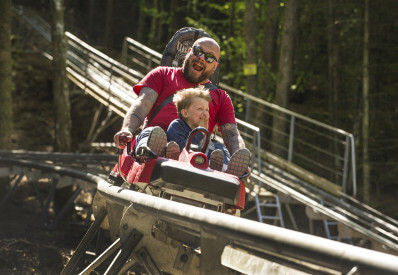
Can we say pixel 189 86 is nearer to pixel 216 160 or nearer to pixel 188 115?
pixel 188 115

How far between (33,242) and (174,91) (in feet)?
9.03

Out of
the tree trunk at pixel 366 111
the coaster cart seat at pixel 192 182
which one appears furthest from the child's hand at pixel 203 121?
the tree trunk at pixel 366 111

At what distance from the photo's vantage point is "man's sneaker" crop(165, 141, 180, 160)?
4105 millimetres

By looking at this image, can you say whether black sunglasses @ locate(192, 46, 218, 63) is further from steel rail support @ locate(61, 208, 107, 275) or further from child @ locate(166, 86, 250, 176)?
steel rail support @ locate(61, 208, 107, 275)

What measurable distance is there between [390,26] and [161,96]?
1301 cm

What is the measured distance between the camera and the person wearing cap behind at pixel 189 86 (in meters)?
4.84

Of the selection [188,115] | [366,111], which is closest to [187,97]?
[188,115]

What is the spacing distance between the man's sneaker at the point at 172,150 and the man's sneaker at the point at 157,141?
5 cm

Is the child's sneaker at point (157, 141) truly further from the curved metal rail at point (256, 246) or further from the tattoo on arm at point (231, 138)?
the tattoo on arm at point (231, 138)

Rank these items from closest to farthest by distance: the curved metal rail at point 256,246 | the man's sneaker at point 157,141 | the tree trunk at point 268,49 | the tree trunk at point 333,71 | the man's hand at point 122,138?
1. the curved metal rail at point 256,246
2. the man's sneaker at point 157,141
3. the man's hand at point 122,138
4. the tree trunk at point 268,49
5. the tree trunk at point 333,71

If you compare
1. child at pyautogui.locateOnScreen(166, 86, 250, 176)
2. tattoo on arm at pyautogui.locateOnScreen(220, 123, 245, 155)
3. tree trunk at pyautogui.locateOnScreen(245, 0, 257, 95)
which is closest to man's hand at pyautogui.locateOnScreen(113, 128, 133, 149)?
child at pyautogui.locateOnScreen(166, 86, 250, 176)

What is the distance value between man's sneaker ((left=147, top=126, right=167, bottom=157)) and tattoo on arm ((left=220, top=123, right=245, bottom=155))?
3.17ft

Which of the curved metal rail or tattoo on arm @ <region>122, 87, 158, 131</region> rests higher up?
tattoo on arm @ <region>122, 87, 158, 131</region>

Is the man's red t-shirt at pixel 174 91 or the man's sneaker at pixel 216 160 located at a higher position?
the man's red t-shirt at pixel 174 91
